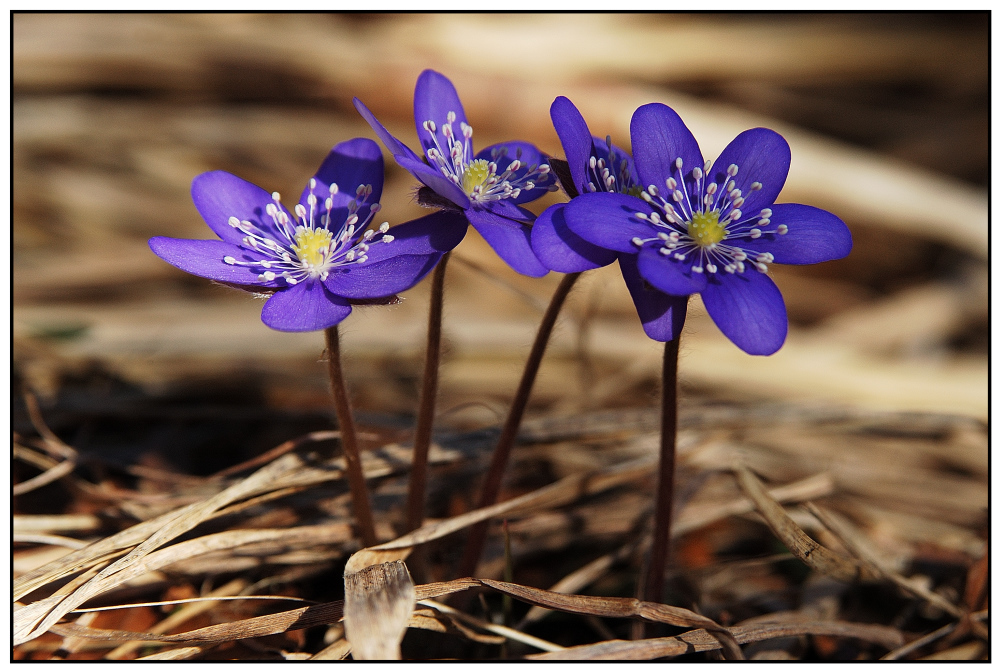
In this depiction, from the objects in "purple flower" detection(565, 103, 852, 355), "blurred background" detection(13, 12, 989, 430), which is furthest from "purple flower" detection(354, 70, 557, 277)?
"blurred background" detection(13, 12, 989, 430)

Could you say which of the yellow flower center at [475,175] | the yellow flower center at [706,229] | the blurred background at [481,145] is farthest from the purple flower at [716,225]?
the blurred background at [481,145]

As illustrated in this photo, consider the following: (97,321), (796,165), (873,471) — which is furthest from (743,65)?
(97,321)

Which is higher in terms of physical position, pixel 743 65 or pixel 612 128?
pixel 743 65

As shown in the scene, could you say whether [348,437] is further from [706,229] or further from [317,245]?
[706,229]

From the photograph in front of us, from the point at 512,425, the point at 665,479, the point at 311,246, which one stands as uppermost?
the point at 311,246

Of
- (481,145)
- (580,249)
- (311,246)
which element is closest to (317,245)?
(311,246)

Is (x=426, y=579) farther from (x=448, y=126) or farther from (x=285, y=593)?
(x=448, y=126)

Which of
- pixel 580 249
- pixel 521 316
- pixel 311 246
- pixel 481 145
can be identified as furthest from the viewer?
pixel 481 145
